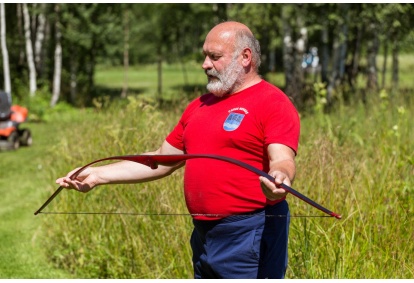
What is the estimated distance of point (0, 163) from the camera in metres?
11.2

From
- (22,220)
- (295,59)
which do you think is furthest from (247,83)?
(295,59)

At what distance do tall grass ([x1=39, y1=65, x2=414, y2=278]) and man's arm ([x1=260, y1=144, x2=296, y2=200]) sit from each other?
109 cm

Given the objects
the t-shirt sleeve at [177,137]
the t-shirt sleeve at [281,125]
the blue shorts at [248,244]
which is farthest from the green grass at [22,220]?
the t-shirt sleeve at [281,125]

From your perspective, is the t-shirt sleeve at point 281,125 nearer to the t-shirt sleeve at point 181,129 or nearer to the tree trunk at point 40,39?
the t-shirt sleeve at point 181,129

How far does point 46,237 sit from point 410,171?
3058 mm

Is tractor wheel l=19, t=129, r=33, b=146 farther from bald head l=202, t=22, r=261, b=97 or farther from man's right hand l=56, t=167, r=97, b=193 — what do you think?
bald head l=202, t=22, r=261, b=97

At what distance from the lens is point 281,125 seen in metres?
2.94

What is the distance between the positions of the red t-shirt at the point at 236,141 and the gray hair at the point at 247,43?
128mm

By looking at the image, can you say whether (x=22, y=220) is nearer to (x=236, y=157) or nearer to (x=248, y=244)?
(x=248, y=244)

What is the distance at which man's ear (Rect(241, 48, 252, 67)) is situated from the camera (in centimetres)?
315

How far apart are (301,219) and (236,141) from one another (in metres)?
1.40

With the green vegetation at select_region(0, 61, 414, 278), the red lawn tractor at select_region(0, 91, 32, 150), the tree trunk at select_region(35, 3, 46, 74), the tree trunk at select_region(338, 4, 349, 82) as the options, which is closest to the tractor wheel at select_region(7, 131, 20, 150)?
the red lawn tractor at select_region(0, 91, 32, 150)

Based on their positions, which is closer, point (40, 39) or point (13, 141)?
point (13, 141)

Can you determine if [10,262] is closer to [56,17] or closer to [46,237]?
[46,237]
